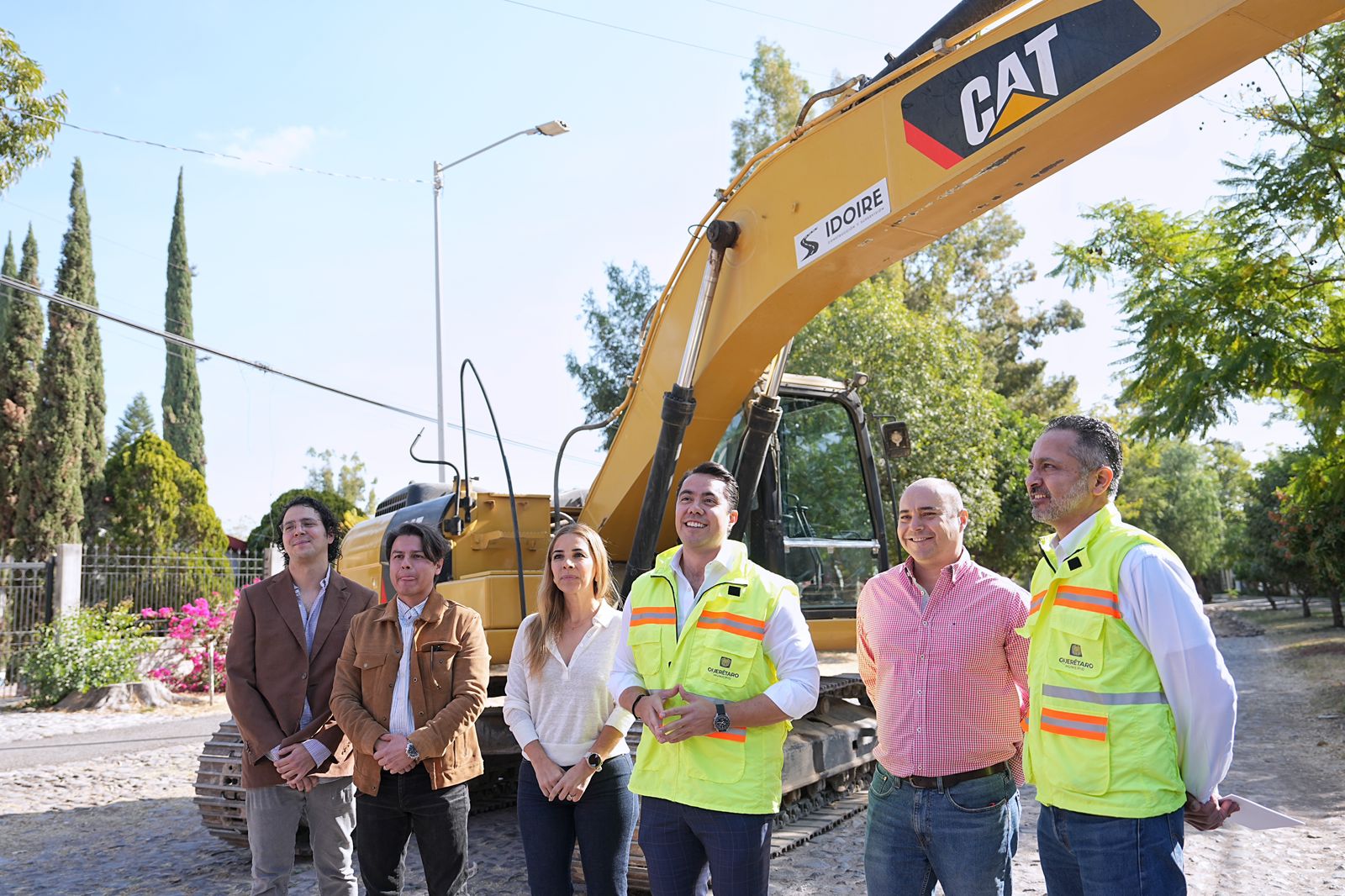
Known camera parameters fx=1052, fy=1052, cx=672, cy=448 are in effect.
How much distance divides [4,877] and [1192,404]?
9.32 meters

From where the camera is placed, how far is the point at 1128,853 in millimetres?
2471

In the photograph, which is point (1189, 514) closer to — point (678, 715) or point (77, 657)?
point (77, 657)

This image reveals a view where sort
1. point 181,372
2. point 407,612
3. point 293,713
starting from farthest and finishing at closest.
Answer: point 181,372, point 293,713, point 407,612

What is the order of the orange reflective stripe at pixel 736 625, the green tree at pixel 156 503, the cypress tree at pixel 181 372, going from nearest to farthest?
the orange reflective stripe at pixel 736 625, the green tree at pixel 156 503, the cypress tree at pixel 181 372

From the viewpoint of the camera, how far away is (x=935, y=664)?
3041 millimetres

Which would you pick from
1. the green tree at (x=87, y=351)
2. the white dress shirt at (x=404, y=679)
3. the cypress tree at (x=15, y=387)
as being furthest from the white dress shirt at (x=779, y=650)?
the green tree at (x=87, y=351)

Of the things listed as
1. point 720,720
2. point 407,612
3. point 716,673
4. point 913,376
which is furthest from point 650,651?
point 913,376

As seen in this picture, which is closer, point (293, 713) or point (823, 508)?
point (293, 713)

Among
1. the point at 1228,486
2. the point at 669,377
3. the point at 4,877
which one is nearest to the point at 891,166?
the point at 669,377

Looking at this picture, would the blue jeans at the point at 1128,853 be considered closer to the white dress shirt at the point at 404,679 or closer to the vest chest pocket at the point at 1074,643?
the vest chest pocket at the point at 1074,643

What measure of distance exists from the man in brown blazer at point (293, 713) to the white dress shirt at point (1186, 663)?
2.89 metres

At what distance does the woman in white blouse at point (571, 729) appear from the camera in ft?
Answer: 11.5

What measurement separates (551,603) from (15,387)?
2415cm

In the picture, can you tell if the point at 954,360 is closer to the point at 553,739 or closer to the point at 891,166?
the point at 891,166
